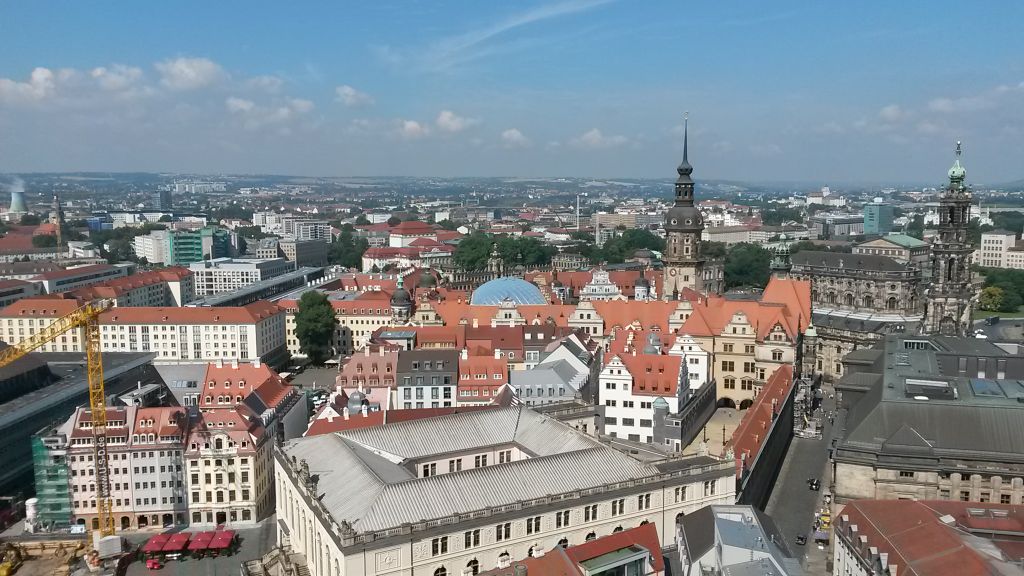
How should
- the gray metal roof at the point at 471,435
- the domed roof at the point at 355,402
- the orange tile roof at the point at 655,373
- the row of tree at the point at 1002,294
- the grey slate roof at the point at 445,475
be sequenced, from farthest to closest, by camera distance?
the row of tree at the point at 1002,294, the orange tile roof at the point at 655,373, the domed roof at the point at 355,402, the gray metal roof at the point at 471,435, the grey slate roof at the point at 445,475

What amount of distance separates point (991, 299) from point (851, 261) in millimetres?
66349

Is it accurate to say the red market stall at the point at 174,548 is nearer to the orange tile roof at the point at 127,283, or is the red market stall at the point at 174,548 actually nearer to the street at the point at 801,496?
the street at the point at 801,496

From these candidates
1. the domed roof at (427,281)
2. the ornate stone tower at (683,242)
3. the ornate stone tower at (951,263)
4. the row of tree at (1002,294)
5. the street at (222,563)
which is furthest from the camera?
the row of tree at (1002,294)

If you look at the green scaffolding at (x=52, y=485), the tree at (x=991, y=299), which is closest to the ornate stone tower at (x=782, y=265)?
the tree at (x=991, y=299)

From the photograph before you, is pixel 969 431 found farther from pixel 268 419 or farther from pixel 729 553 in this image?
pixel 268 419

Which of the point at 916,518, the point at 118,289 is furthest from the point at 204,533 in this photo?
the point at 118,289

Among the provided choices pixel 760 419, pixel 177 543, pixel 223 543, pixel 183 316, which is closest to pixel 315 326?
pixel 183 316

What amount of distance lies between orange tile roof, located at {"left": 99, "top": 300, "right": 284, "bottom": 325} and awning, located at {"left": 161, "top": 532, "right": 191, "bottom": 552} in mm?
55642

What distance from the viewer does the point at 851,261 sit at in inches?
4658

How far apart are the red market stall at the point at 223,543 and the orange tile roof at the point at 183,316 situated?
56.8 m

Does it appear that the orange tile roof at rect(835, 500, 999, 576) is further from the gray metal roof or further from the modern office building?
the modern office building

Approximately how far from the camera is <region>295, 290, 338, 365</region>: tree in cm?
11456

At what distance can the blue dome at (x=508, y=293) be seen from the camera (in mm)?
113062

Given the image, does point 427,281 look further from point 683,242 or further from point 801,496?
point 801,496
